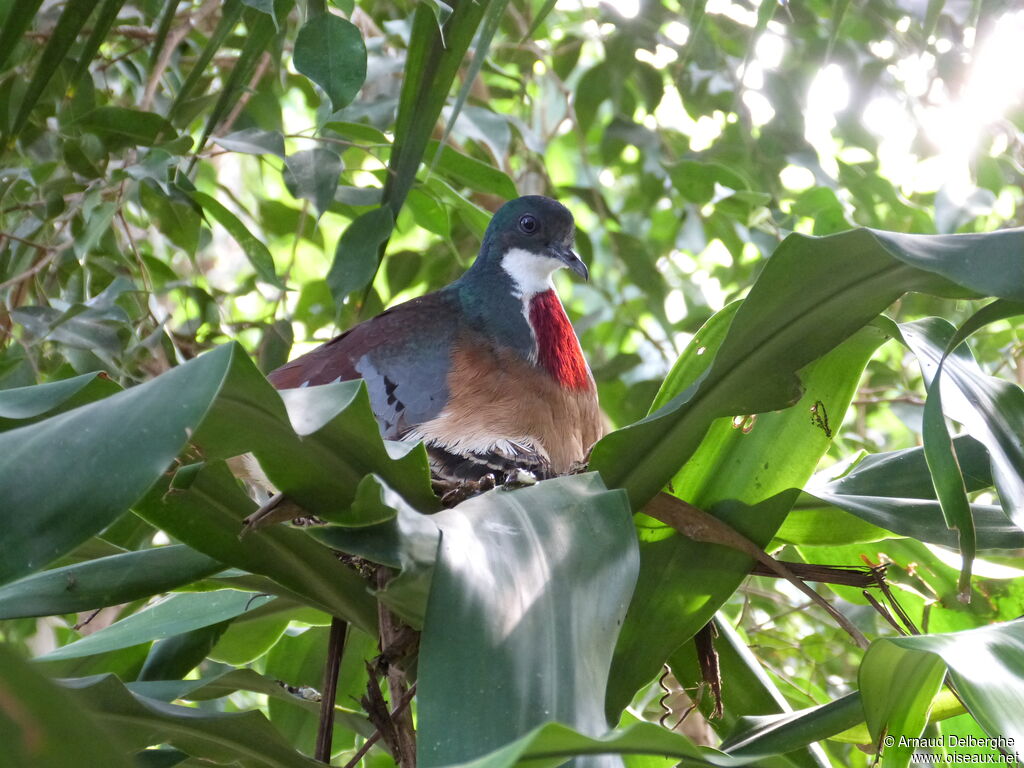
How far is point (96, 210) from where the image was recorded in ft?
4.90

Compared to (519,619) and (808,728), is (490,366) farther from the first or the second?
(519,619)

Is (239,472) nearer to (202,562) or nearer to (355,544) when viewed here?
(202,562)

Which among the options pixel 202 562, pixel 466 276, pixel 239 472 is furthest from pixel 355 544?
pixel 466 276

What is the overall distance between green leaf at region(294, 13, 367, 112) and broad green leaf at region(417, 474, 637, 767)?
54 cm

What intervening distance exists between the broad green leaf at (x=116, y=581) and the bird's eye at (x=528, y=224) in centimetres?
107

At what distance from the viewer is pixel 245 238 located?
162 cm

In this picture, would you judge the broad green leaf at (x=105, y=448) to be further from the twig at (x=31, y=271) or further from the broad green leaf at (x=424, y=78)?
the twig at (x=31, y=271)

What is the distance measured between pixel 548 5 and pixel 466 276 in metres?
1.04

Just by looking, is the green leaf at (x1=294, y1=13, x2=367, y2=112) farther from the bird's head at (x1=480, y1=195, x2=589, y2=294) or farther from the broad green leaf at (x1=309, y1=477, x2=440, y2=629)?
the bird's head at (x1=480, y1=195, x2=589, y2=294)

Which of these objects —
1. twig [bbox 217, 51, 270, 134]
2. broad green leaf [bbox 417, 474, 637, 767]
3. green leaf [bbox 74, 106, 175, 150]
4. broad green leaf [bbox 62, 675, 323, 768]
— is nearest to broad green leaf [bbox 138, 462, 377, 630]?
broad green leaf [bbox 62, 675, 323, 768]

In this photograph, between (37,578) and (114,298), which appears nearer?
(37,578)

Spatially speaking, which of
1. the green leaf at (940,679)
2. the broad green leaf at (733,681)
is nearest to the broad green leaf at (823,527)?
the broad green leaf at (733,681)

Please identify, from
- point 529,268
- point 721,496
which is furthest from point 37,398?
point 529,268

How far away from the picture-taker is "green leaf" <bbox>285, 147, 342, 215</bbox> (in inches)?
57.6
